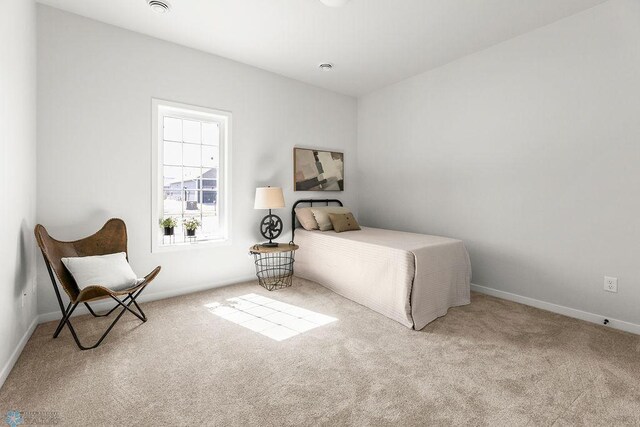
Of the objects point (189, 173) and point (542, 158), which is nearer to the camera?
point (542, 158)

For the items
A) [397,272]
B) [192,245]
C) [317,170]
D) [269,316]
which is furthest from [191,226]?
[397,272]

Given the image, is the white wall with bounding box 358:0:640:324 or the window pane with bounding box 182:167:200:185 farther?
the window pane with bounding box 182:167:200:185

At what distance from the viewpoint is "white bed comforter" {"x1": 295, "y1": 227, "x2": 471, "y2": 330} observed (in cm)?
273

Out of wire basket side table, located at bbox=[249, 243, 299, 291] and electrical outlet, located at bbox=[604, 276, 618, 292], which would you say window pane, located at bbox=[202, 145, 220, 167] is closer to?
wire basket side table, located at bbox=[249, 243, 299, 291]

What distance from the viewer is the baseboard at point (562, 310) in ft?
8.64

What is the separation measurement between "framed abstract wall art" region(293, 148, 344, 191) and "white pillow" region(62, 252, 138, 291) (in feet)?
7.87

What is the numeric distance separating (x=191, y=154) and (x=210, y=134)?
35cm

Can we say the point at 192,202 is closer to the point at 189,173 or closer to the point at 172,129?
the point at 189,173

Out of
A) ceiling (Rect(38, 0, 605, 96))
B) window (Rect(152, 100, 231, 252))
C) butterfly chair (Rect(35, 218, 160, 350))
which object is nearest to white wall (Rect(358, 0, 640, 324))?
ceiling (Rect(38, 0, 605, 96))

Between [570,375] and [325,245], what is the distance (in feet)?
7.93

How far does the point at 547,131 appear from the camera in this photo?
10.0ft

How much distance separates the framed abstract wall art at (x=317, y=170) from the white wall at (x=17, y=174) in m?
2.76

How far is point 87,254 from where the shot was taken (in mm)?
2773

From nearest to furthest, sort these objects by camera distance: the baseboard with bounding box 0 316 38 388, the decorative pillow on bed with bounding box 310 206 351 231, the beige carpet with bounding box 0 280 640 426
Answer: the beige carpet with bounding box 0 280 640 426 → the baseboard with bounding box 0 316 38 388 → the decorative pillow on bed with bounding box 310 206 351 231
